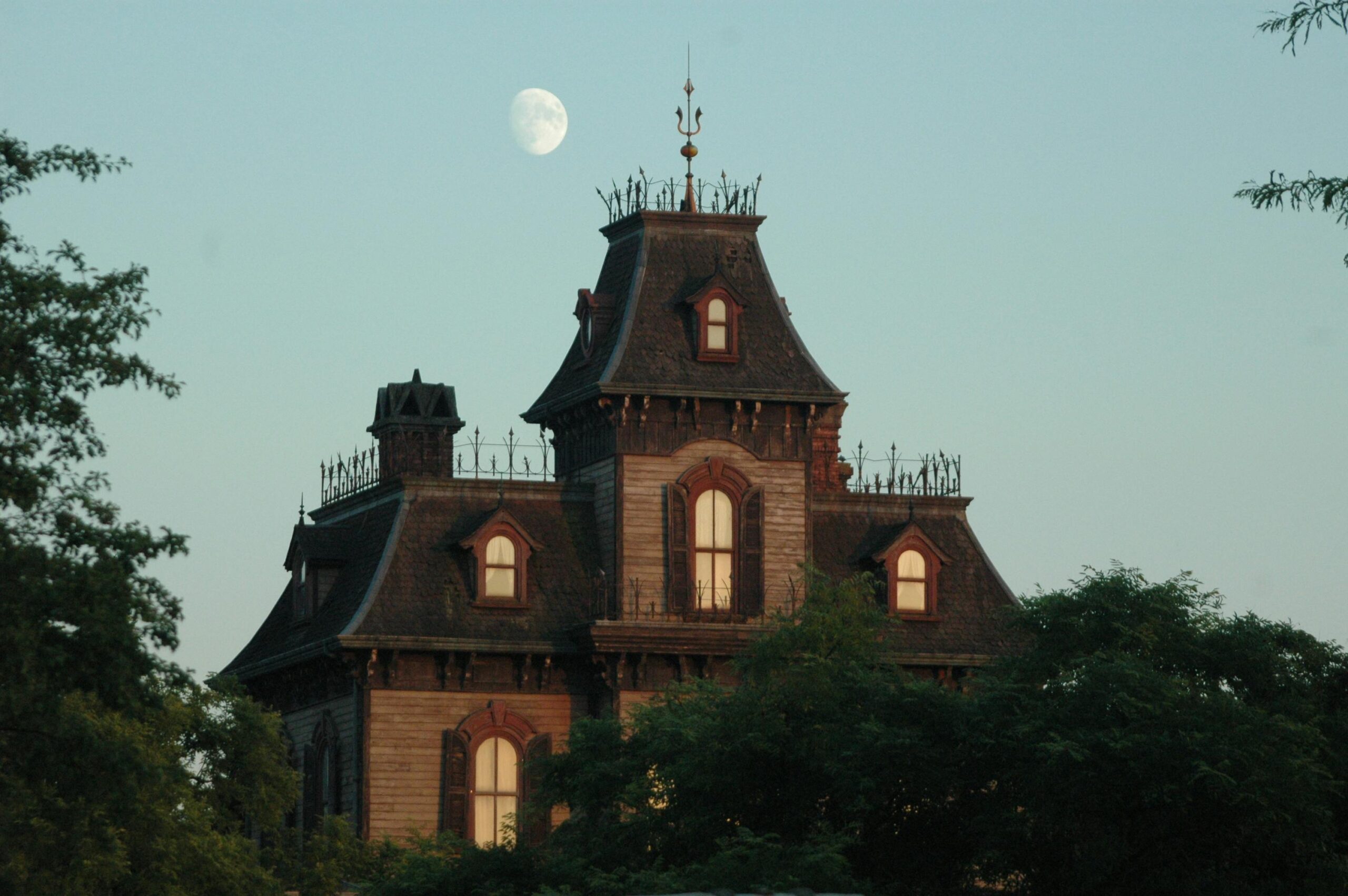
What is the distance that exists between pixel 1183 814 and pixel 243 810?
62.2 feet

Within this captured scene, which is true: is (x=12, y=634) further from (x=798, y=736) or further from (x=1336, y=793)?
(x=1336, y=793)

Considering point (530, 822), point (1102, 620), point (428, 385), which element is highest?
point (428, 385)

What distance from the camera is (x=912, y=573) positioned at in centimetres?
5678

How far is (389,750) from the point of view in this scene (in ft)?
174

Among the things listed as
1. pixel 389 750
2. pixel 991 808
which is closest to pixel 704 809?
pixel 991 808

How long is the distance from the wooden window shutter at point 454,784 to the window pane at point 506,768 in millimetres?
671

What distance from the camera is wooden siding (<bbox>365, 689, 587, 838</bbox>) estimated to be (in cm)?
5288

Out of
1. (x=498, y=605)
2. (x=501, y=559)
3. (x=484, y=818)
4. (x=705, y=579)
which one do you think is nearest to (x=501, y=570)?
(x=501, y=559)

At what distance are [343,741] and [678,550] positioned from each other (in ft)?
25.3

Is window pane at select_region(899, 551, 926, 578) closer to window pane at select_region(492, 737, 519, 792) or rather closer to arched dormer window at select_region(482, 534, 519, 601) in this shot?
arched dormer window at select_region(482, 534, 519, 601)

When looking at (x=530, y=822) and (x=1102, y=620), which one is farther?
(x=530, y=822)

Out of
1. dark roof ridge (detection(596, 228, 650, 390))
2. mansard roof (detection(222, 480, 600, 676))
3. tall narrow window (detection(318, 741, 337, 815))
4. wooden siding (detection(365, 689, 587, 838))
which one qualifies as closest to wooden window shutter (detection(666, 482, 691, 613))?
mansard roof (detection(222, 480, 600, 676))

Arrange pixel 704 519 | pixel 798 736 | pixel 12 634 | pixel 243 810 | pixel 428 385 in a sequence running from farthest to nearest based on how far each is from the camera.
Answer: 1. pixel 428 385
2. pixel 704 519
3. pixel 243 810
4. pixel 798 736
5. pixel 12 634

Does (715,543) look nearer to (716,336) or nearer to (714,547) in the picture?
(714,547)
